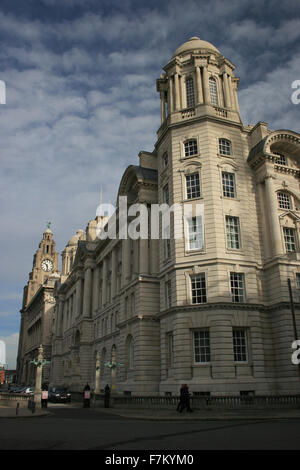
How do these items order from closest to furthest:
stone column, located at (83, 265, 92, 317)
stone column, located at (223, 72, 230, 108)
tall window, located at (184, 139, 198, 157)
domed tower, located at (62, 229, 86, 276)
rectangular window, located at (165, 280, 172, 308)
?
rectangular window, located at (165, 280, 172, 308), tall window, located at (184, 139, 198, 157), stone column, located at (223, 72, 230, 108), stone column, located at (83, 265, 92, 317), domed tower, located at (62, 229, 86, 276)

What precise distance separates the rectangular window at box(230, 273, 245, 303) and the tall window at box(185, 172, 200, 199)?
8.00 meters

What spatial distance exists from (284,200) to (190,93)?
14433 mm

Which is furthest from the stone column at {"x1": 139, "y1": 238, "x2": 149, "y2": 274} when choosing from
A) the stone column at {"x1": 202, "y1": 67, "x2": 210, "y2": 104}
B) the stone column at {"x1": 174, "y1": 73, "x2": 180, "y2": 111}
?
the stone column at {"x1": 202, "y1": 67, "x2": 210, "y2": 104}

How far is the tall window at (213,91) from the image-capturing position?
41.1 m

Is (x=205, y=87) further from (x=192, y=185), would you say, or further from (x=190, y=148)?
(x=192, y=185)

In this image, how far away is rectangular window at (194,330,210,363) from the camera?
31.8 meters

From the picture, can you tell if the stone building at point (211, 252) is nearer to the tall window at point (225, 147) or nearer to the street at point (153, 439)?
the tall window at point (225, 147)

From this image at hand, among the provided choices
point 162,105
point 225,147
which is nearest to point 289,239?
point 225,147

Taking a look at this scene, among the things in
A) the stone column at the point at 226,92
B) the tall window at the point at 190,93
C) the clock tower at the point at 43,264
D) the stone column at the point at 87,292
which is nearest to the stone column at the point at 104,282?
the stone column at the point at 87,292

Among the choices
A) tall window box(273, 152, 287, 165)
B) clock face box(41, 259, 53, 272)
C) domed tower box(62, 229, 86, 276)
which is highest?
clock face box(41, 259, 53, 272)

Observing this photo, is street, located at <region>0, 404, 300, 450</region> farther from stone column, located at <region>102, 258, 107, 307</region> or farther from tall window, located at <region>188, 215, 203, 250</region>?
stone column, located at <region>102, 258, 107, 307</region>
